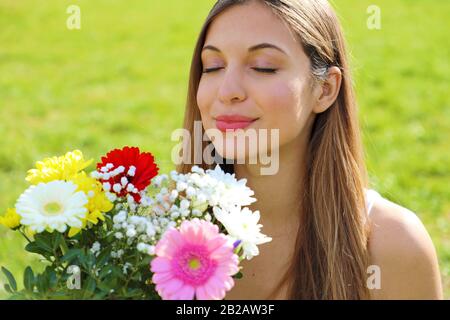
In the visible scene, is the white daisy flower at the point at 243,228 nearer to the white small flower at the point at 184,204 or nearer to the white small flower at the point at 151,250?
the white small flower at the point at 184,204

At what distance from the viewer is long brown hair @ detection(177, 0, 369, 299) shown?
242 centimetres

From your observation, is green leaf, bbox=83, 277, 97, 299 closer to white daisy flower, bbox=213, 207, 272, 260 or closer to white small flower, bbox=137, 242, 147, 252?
white small flower, bbox=137, 242, 147, 252

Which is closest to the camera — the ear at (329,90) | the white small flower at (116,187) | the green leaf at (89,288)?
the green leaf at (89,288)

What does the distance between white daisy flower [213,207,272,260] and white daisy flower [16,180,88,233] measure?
338mm

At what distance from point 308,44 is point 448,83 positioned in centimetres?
582

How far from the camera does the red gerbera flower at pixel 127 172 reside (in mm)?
1910

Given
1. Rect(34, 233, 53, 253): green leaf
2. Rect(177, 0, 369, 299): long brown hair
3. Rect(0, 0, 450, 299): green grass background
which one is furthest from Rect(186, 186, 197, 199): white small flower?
Rect(0, 0, 450, 299): green grass background

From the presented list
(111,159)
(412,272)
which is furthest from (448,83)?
(111,159)

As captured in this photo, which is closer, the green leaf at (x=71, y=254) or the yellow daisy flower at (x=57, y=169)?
the green leaf at (x=71, y=254)

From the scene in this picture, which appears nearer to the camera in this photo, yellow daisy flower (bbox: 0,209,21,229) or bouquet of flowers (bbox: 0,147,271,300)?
bouquet of flowers (bbox: 0,147,271,300)

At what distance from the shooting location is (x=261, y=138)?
7.89 feet

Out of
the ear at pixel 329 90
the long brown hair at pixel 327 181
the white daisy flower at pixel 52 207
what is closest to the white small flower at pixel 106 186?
the white daisy flower at pixel 52 207

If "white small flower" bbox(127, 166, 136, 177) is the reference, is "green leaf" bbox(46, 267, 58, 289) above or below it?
below

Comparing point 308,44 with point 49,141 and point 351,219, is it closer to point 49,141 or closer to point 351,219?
point 351,219
